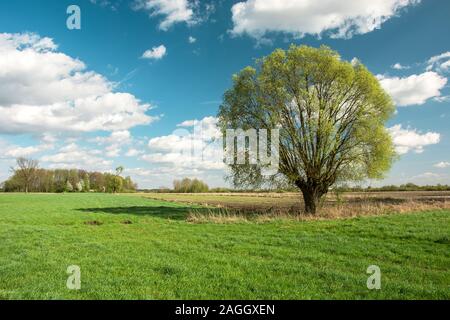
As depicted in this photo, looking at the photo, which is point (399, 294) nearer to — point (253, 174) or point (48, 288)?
point (48, 288)

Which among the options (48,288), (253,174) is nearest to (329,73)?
(253,174)

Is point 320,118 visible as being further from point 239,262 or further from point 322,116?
point 239,262

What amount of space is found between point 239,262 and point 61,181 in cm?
16679

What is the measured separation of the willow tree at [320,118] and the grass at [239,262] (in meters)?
10.5

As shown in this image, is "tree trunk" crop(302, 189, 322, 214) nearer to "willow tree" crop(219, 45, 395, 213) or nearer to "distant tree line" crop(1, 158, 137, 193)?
"willow tree" crop(219, 45, 395, 213)

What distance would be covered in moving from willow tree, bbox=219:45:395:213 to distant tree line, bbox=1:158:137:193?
13338 cm

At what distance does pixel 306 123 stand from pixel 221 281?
2202 centimetres

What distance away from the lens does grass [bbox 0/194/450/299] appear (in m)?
8.84

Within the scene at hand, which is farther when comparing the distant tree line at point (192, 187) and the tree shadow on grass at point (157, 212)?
the distant tree line at point (192, 187)

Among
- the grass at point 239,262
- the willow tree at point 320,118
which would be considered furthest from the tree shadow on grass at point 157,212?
the grass at point 239,262

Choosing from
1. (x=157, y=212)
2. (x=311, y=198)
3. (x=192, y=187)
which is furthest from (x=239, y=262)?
(x=192, y=187)

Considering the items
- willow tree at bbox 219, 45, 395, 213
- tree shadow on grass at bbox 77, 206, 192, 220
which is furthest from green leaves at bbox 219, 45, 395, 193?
tree shadow on grass at bbox 77, 206, 192, 220

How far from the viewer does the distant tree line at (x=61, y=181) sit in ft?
475

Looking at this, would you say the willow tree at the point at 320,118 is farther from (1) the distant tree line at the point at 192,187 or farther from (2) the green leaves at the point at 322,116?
(1) the distant tree line at the point at 192,187
